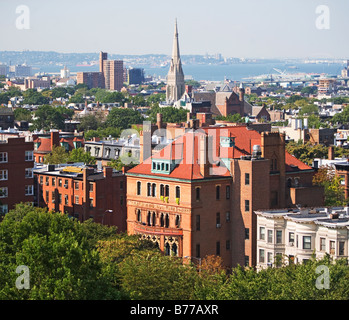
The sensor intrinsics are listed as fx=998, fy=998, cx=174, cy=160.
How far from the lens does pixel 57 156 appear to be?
116 m

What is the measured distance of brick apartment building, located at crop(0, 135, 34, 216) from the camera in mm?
82438

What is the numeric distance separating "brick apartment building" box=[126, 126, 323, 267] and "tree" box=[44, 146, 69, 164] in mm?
40635

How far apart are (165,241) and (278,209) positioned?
8407 millimetres

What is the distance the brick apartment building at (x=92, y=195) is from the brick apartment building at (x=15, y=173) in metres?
4.33

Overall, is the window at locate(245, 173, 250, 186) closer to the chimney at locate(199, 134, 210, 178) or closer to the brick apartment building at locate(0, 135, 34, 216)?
the chimney at locate(199, 134, 210, 178)

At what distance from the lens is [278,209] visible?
71438mm

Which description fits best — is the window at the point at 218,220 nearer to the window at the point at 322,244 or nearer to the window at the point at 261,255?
the window at the point at 261,255

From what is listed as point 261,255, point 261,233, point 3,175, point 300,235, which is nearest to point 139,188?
point 261,233

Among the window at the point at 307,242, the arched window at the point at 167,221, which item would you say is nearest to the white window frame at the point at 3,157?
the arched window at the point at 167,221

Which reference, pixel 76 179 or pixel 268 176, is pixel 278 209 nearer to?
pixel 268 176

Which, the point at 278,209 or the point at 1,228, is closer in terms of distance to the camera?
the point at 1,228

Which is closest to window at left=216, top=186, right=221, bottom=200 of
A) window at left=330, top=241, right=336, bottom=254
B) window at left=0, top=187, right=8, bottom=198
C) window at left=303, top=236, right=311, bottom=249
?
window at left=303, top=236, right=311, bottom=249

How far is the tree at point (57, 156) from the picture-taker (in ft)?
377
